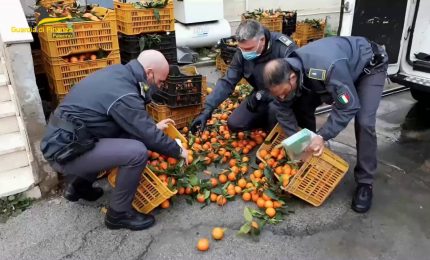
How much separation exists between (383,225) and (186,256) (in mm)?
1705

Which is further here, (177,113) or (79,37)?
(177,113)

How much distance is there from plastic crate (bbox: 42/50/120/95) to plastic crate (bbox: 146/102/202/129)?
849 millimetres

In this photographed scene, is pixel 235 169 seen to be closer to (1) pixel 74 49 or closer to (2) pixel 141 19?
(1) pixel 74 49

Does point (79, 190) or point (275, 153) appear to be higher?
point (275, 153)

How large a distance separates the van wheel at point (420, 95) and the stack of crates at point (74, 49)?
14.3 ft

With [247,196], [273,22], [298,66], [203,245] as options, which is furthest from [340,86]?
[273,22]

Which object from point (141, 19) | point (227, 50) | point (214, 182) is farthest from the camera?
point (227, 50)

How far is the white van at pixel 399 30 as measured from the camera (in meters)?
4.79

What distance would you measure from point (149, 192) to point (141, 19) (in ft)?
9.57

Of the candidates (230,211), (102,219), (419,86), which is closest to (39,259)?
(102,219)

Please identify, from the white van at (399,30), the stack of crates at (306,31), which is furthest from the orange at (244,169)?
the stack of crates at (306,31)

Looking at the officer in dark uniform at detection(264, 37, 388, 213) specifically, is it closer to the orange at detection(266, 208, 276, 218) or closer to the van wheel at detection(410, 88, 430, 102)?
the orange at detection(266, 208, 276, 218)

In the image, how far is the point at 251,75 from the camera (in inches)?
A: 165

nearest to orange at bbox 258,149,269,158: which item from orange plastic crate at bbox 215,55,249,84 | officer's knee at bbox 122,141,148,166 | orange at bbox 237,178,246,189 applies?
orange at bbox 237,178,246,189
